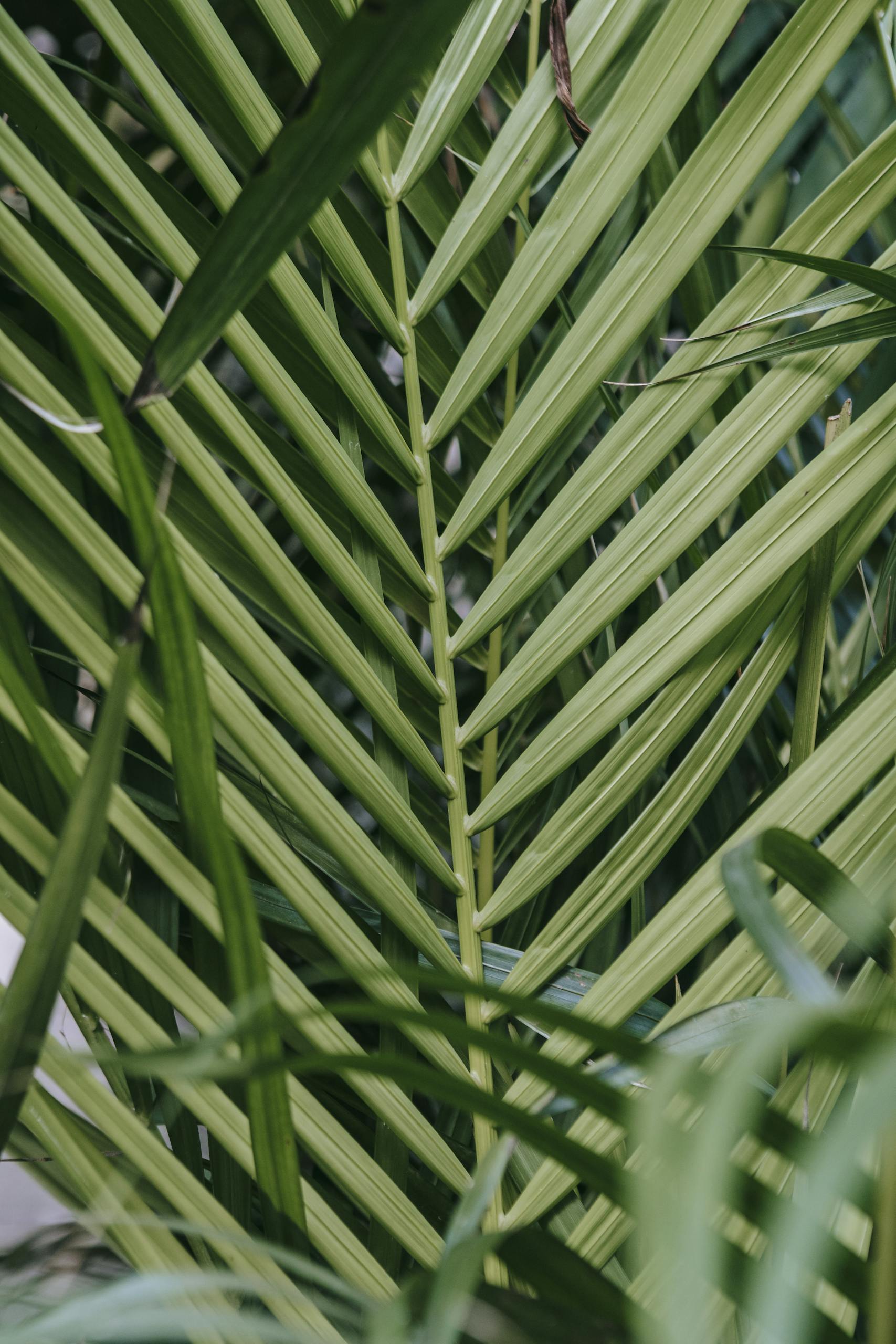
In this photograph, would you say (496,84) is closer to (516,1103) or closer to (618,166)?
(618,166)

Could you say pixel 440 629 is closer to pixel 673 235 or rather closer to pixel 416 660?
pixel 416 660

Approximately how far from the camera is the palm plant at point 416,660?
0.21 m

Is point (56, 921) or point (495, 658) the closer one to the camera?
point (56, 921)

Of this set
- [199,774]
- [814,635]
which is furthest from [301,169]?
[814,635]

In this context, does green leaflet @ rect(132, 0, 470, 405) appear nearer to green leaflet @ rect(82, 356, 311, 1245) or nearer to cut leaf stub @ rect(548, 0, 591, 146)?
green leaflet @ rect(82, 356, 311, 1245)

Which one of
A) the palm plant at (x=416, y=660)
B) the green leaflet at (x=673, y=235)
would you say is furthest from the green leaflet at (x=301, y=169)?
the green leaflet at (x=673, y=235)

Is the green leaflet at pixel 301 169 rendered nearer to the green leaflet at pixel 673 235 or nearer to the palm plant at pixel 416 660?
the palm plant at pixel 416 660

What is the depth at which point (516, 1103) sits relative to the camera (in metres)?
0.37

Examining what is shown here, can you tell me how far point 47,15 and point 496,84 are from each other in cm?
35

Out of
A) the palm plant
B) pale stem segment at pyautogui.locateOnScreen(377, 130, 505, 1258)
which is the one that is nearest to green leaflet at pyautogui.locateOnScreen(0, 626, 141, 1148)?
the palm plant

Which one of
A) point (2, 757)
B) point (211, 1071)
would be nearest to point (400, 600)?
point (2, 757)

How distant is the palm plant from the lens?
0.21m

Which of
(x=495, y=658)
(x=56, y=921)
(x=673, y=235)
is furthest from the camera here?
(x=495, y=658)

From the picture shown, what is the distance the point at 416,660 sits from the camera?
0.39 metres
